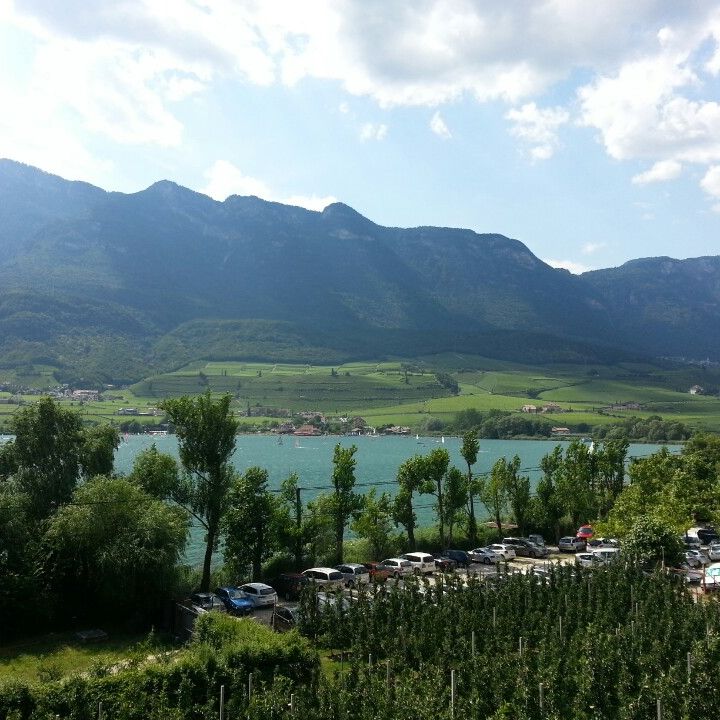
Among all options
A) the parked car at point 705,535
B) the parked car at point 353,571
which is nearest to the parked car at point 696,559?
the parked car at point 705,535

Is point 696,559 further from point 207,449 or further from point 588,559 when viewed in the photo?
point 207,449

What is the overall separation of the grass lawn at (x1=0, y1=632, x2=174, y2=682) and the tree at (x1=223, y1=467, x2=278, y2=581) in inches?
273

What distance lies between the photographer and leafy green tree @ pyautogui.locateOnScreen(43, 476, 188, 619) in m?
23.5

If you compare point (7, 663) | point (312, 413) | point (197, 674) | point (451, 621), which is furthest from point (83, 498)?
point (312, 413)

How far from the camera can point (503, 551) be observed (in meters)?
35.2

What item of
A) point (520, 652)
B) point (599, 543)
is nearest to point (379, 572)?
point (520, 652)

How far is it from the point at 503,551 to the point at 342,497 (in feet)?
30.2

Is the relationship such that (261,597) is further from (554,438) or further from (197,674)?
(554,438)

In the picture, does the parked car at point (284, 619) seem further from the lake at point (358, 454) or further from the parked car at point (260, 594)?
the lake at point (358, 454)

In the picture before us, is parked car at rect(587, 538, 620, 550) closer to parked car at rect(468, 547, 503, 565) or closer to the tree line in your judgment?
the tree line

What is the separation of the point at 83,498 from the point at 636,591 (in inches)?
807

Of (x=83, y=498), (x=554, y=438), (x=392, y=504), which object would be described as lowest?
(x=554, y=438)

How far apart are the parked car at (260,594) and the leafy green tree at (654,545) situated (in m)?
15.2

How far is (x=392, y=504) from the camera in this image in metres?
36.2
